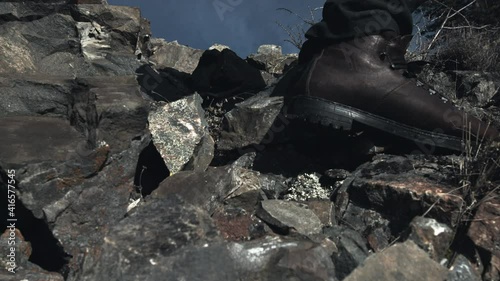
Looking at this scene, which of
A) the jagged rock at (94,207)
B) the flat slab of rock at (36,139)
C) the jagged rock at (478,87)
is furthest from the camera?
the jagged rock at (478,87)

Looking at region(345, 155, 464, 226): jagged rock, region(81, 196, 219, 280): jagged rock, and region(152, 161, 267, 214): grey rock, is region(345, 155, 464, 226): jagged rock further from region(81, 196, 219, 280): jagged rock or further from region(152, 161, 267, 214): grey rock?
region(81, 196, 219, 280): jagged rock

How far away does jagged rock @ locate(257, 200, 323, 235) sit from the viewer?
194 cm

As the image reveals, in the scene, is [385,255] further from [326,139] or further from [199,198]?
[326,139]

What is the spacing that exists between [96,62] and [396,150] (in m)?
2.36

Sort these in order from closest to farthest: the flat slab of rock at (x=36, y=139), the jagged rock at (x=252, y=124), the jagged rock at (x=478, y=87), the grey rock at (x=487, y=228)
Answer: the grey rock at (x=487, y=228) < the flat slab of rock at (x=36, y=139) < the jagged rock at (x=252, y=124) < the jagged rock at (x=478, y=87)

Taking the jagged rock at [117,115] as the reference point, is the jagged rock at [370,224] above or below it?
below

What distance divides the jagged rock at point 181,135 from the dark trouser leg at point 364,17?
0.89 metres

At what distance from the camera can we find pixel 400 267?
157cm

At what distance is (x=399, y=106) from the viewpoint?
244 cm

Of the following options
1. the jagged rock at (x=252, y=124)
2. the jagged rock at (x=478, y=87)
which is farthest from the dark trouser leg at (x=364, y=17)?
the jagged rock at (x=478, y=87)

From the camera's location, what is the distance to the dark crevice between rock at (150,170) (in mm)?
2432

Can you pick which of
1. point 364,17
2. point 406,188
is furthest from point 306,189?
point 364,17

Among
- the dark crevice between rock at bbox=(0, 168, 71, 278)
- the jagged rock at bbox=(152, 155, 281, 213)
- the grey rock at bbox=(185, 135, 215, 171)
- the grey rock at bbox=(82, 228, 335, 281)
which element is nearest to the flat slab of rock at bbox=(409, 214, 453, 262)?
the grey rock at bbox=(82, 228, 335, 281)

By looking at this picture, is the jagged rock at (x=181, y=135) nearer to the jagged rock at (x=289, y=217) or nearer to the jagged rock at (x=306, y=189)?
the jagged rock at (x=306, y=189)
